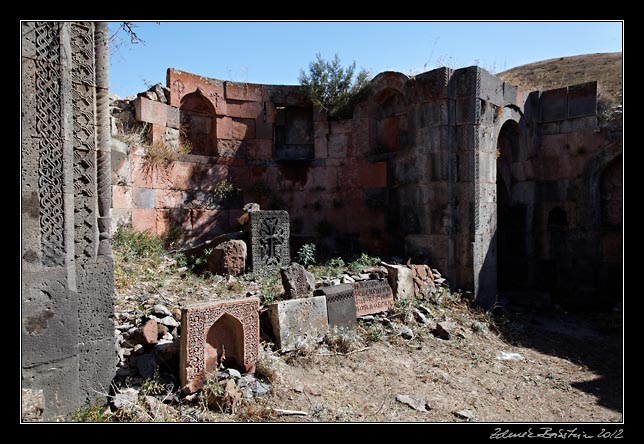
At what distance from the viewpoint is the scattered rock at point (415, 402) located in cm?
454

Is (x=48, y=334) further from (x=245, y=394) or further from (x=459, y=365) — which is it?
(x=459, y=365)

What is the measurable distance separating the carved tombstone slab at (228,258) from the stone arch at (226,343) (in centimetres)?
259

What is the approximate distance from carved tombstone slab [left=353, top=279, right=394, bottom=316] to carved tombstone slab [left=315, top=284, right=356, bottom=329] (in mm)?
280

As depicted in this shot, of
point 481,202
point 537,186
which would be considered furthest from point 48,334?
point 537,186

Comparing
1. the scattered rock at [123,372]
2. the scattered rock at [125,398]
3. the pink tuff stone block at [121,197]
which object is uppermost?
the pink tuff stone block at [121,197]

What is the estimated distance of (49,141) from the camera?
3609mm

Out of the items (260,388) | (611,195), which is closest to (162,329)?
(260,388)

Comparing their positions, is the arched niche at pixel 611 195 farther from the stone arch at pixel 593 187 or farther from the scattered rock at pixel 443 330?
the scattered rock at pixel 443 330

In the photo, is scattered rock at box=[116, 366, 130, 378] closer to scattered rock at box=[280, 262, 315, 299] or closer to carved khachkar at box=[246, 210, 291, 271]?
scattered rock at box=[280, 262, 315, 299]

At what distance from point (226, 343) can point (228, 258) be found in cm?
269

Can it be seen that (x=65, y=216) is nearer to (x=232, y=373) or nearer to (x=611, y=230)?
(x=232, y=373)

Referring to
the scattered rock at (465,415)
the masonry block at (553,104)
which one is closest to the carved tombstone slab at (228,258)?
the scattered rock at (465,415)

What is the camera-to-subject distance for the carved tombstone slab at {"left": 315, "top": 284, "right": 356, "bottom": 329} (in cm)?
603
